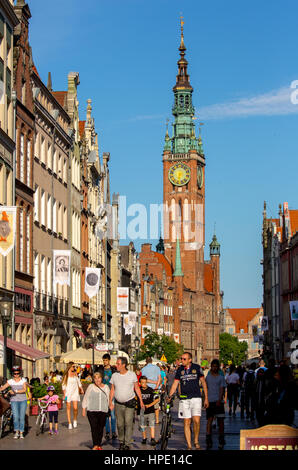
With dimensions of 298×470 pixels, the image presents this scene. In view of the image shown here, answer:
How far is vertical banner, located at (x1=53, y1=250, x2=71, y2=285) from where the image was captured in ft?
143

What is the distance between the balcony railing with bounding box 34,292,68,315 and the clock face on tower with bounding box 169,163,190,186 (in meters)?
134

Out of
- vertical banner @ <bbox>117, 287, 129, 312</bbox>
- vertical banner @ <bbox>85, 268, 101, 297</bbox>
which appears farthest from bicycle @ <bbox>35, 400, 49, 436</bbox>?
vertical banner @ <bbox>117, 287, 129, 312</bbox>

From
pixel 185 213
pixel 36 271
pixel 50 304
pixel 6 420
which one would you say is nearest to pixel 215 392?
pixel 6 420

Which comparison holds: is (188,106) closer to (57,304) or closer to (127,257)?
(127,257)

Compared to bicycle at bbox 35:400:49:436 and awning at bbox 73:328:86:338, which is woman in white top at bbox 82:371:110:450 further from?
awning at bbox 73:328:86:338

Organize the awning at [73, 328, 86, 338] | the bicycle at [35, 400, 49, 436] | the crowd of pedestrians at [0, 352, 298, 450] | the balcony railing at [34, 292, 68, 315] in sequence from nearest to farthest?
the crowd of pedestrians at [0, 352, 298, 450]
the bicycle at [35, 400, 49, 436]
the balcony railing at [34, 292, 68, 315]
the awning at [73, 328, 86, 338]

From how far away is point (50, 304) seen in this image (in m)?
48.3

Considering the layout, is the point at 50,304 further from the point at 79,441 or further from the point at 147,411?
the point at 147,411

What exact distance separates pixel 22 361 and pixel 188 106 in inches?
5980

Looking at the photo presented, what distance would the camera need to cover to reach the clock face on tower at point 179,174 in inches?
7362

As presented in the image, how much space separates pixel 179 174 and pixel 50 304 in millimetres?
141180

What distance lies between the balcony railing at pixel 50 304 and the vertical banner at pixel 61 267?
149cm
